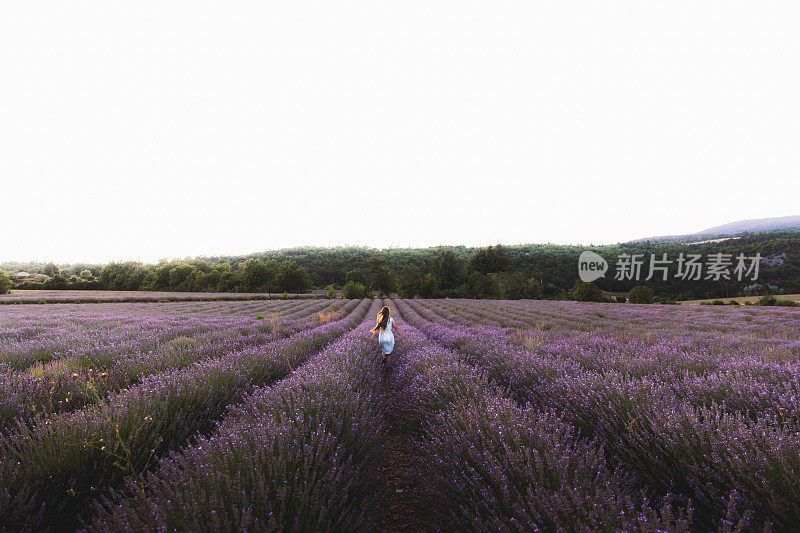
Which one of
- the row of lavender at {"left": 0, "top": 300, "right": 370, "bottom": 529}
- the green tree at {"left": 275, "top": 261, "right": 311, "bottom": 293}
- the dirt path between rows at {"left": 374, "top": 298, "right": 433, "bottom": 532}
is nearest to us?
the row of lavender at {"left": 0, "top": 300, "right": 370, "bottom": 529}

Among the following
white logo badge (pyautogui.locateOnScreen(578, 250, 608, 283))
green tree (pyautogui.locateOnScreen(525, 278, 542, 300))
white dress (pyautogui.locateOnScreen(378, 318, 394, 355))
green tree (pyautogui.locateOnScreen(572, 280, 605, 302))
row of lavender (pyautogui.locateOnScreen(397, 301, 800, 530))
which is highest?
row of lavender (pyautogui.locateOnScreen(397, 301, 800, 530))

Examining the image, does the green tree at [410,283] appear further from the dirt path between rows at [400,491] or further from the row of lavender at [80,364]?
the dirt path between rows at [400,491]

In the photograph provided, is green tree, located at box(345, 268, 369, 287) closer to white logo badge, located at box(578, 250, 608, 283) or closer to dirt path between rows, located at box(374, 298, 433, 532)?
white logo badge, located at box(578, 250, 608, 283)

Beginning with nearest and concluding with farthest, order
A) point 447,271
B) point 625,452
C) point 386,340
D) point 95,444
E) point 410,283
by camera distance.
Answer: point 95,444 < point 625,452 < point 386,340 < point 410,283 < point 447,271

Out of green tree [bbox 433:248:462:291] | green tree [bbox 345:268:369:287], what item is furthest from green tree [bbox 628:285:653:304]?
green tree [bbox 345:268:369:287]

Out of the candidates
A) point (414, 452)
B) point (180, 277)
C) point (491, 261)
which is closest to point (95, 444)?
point (414, 452)

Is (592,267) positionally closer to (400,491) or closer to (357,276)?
(357,276)

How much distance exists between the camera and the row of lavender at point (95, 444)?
1503 mm

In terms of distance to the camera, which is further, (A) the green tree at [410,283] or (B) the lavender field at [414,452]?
(A) the green tree at [410,283]

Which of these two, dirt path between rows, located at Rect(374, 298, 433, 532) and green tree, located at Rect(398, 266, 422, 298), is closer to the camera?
dirt path between rows, located at Rect(374, 298, 433, 532)

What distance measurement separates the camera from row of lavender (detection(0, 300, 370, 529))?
1.50 meters

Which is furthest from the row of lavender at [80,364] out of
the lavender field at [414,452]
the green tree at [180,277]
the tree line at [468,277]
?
the green tree at [180,277]

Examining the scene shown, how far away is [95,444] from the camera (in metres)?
1.84

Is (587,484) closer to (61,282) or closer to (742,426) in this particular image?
(742,426)
